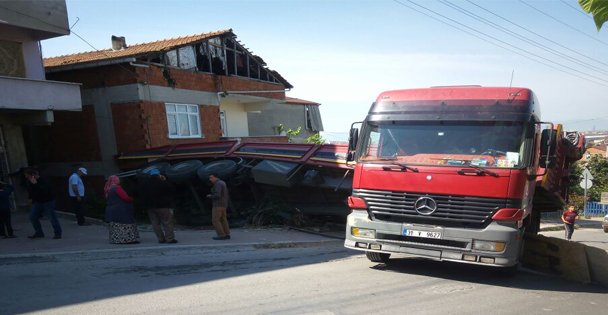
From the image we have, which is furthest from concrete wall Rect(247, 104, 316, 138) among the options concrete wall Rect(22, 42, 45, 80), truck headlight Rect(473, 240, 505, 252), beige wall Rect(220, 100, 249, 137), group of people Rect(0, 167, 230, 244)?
truck headlight Rect(473, 240, 505, 252)

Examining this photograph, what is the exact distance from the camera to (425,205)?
6242mm

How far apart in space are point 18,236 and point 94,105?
762 centimetres

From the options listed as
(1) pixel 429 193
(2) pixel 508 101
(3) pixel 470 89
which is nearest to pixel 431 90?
(3) pixel 470 89

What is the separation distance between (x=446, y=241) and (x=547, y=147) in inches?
75.8

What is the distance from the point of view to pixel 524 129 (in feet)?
20.7

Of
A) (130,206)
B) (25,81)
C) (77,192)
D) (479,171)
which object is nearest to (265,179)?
(130,206)

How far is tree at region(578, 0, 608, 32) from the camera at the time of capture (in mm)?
3594

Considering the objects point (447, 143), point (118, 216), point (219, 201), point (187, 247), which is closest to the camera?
point (447, 143)

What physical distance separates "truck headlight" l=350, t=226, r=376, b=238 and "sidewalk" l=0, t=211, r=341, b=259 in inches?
134

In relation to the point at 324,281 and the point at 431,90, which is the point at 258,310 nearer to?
the point at 324,281

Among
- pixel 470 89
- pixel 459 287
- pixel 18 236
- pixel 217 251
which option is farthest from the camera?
pixel 18 236

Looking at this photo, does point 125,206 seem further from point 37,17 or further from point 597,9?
point 597,9

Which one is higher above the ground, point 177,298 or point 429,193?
point 429,193

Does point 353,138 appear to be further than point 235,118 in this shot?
No
